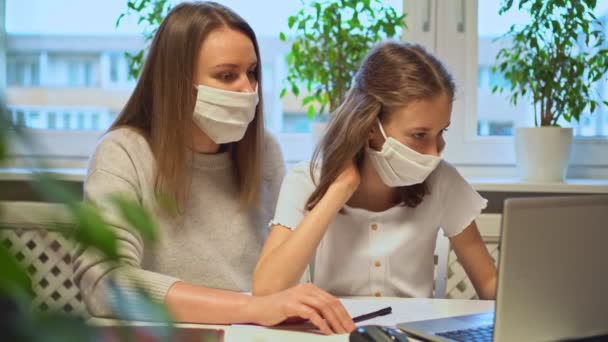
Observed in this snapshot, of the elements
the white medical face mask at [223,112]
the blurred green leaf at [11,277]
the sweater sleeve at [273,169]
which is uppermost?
the blurred green leaf at [11,277]

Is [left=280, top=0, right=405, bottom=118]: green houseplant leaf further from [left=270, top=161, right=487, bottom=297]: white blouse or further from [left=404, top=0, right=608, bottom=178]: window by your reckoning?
[left=270, top=161, right=487, bottom=297]: white blouse

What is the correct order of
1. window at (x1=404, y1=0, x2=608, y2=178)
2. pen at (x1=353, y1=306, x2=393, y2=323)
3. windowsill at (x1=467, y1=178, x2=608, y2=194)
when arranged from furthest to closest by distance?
window at (x1=404, y1=0, x2=608, y2=178)
windowsill at (x1=467, y1=178, x2=608, y2=194)
pen at (x1=353, y1=306, x2=393, y2=323)

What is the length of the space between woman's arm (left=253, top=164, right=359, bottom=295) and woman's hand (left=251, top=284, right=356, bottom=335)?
29 centimetres

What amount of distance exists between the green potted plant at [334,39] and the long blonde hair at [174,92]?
2.21ft

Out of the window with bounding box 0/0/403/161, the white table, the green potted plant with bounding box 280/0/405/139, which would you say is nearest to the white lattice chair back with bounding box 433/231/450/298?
the white table

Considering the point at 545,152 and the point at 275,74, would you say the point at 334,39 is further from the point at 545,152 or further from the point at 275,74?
the point at 545,152

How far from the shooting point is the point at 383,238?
171 centimetres

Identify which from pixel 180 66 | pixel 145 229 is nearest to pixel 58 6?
pixel 180 66

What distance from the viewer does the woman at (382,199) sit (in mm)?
1602

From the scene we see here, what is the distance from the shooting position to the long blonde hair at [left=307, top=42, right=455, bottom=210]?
162 cm

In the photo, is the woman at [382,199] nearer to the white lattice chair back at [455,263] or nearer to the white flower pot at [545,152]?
the white lattice chair back at [455,263]

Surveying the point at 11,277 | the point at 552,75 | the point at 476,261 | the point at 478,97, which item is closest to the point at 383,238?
the point at 476,261

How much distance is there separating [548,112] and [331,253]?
97 cm

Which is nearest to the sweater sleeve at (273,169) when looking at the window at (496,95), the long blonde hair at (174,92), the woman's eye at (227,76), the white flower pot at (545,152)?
the long blonde hair at (174,92)
